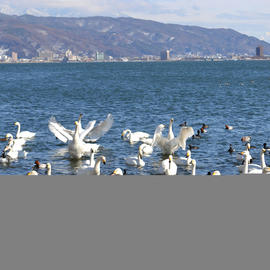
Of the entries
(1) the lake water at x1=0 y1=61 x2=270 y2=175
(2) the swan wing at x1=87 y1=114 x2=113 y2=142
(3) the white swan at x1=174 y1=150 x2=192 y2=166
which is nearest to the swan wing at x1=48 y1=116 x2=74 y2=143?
(1) the lake water at x1=0 y1=61 x2=270 y2=175

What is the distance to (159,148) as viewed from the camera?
21531 millimetres

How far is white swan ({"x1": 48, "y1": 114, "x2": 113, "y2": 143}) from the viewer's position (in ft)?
74.3

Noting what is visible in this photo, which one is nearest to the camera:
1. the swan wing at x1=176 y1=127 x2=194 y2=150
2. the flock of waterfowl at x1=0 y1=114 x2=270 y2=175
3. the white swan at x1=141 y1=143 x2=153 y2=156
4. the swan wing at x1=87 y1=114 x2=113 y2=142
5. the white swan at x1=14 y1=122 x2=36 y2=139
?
the flock of waterfowl at x1=0 y1=114 x2=270 y2=175

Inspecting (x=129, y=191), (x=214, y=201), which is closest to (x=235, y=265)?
(x=214, y=201)

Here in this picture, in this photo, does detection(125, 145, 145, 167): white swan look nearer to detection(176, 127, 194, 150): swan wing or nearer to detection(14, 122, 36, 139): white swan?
detection(176, 127, 194, 150): swan wing

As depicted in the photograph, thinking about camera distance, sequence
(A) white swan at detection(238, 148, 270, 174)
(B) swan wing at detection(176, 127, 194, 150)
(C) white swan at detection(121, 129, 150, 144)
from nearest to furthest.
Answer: (A) white swan at detection(238, 148, 270, 174) < (B) swan wing at detection(176, 127, 194, 150) < (C) white swan at detection(121, 129, 150, 144)

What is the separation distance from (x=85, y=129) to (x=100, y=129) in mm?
1050

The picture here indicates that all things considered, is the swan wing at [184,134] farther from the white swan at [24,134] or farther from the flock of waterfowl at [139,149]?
the white swan at [24,134]

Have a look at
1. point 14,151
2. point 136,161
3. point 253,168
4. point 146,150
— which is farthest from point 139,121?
point 253,168

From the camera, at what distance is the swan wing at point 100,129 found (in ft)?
75.2


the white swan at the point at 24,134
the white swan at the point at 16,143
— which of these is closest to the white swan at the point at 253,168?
the white swan at the point at 16,143

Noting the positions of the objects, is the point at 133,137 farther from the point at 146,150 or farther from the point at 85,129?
the point at 146,150

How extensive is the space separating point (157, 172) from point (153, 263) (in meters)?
13.8

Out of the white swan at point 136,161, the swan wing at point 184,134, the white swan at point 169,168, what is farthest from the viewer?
the swan wing at point 184,134
